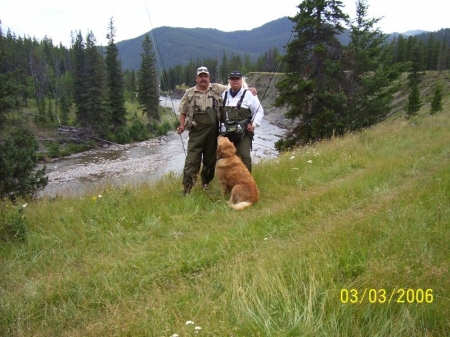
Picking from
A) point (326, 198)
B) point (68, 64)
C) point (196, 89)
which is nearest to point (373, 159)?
point (326, 198)

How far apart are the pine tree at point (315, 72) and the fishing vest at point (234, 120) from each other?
13155 mm

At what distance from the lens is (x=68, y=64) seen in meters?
88.6

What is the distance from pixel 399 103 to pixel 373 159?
160ft

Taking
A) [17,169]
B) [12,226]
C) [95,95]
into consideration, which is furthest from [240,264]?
[95,95]

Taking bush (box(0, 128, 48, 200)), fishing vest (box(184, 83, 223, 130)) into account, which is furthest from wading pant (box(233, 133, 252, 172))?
bush (box(0, 128, 48, 200))

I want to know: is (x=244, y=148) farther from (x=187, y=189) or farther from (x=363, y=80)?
(x=363, y=80)

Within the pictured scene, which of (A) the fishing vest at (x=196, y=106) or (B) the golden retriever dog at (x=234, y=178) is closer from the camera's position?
(B) the golden retriever dog at (x=234, y=178)

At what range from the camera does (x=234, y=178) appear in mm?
5562

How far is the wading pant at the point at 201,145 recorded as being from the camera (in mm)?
5930

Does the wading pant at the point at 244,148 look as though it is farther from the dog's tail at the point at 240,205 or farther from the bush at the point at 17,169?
the bush at the point at 17,169

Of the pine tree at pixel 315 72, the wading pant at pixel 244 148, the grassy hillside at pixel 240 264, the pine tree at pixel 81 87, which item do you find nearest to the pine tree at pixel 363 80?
the pine tree at pixel 315 72

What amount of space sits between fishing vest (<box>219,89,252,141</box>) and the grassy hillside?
4.26 feet

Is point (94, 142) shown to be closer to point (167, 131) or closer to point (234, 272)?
point (167, 131)

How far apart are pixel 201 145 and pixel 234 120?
816 mm
